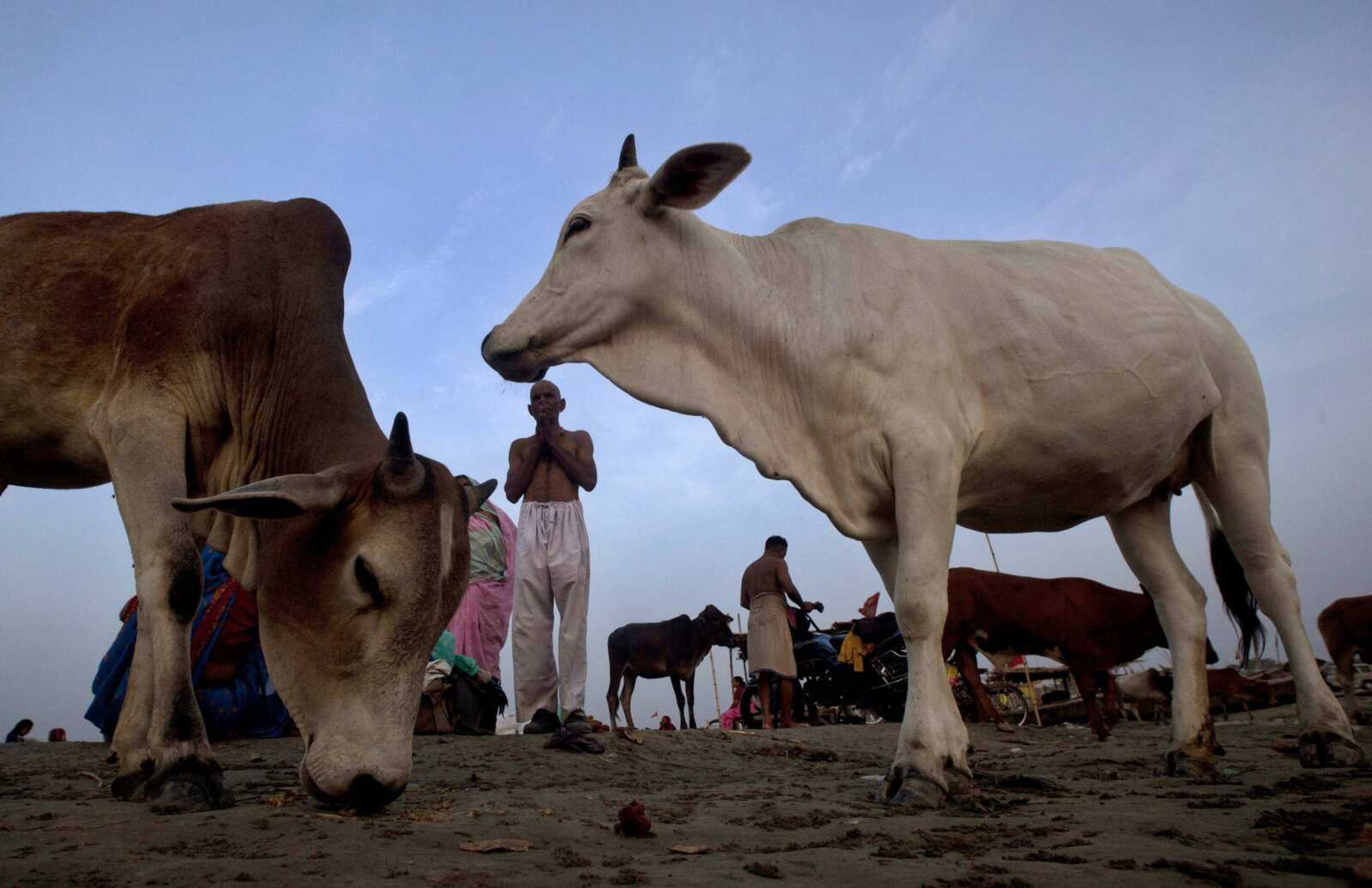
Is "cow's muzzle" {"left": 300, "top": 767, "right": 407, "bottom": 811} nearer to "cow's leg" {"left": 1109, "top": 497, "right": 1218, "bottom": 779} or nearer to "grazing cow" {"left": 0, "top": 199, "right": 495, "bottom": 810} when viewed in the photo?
"grazing cow" {"left": 0, "top": 199, "right": 495, "bottom": 810}

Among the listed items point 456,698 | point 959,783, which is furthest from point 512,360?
point 456,698

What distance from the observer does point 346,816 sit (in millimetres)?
2752

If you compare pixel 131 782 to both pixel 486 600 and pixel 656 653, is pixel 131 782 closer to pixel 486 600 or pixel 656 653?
pixel 486 600

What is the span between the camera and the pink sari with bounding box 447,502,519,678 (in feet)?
25.0

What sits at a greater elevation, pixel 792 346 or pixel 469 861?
pixel 792 346

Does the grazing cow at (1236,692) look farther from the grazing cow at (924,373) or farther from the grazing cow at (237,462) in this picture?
the grazing cow at (237,462)

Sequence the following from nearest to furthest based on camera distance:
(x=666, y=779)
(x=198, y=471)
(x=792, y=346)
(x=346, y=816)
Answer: (x=346, y=816)
(x=198, y=471)
(x=792, y=346)
(x=666, y=779)

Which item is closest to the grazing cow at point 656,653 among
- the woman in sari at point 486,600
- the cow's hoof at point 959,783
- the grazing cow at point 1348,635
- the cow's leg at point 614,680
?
the cow's leg at point 614,680

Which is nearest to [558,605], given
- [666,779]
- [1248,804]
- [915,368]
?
[666,779]

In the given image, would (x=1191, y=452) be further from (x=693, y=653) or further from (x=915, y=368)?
(x=693, y=653)

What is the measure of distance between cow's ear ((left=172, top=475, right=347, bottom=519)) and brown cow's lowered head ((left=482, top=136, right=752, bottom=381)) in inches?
58.0

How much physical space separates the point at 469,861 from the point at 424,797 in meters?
1.38

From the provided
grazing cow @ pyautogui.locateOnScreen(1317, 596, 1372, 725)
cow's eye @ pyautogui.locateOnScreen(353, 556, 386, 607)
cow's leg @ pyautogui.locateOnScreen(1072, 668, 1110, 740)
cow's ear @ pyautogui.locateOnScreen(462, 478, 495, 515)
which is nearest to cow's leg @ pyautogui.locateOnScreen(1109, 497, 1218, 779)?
cow's leg @ pyautogui.locateOnScreen(1072, 668, 1110, 740)

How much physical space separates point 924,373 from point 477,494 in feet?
6.07
